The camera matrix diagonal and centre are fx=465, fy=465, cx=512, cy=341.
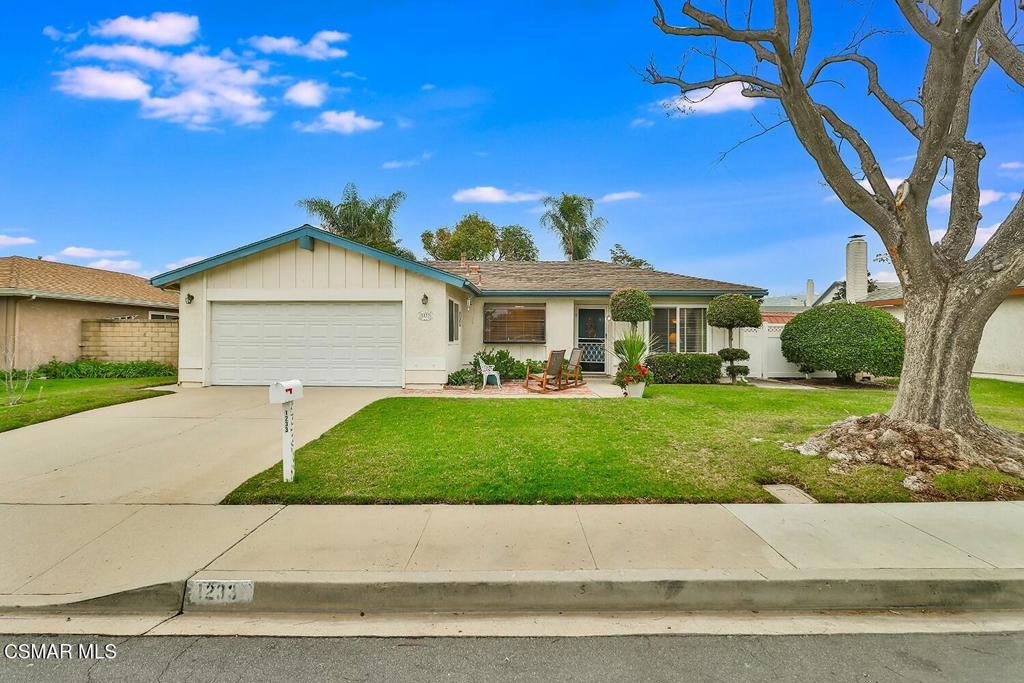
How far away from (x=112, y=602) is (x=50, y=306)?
1784 cm

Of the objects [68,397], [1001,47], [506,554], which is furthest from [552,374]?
[68,397]

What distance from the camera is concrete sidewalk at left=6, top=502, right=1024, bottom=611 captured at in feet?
9.69

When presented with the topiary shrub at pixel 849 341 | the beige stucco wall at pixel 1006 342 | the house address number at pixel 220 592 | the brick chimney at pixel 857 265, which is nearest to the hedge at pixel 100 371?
the house address number at pixel 220 592

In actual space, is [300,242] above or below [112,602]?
above

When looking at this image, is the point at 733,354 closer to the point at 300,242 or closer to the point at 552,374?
the point at 552,374

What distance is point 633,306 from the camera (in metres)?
13.4

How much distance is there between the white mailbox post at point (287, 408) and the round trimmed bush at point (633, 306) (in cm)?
1041

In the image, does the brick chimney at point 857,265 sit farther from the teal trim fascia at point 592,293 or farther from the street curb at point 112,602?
the street curb at point 112,602

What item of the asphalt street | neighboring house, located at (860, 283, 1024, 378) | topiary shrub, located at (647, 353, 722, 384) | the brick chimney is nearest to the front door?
topiary shrub, located at (647, 353, 722, 384)

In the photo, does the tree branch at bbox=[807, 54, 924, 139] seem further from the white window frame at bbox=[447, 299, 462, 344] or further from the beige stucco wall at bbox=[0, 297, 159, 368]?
the beige stucco wall at bbox=[0, 297, 159, 368]

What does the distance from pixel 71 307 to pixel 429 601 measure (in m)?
19.6

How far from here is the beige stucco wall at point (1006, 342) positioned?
15547mm

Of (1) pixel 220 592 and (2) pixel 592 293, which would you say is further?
(2) pixel 592 293

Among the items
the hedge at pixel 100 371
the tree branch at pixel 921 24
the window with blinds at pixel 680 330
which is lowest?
the hedge at pixel 100 371
